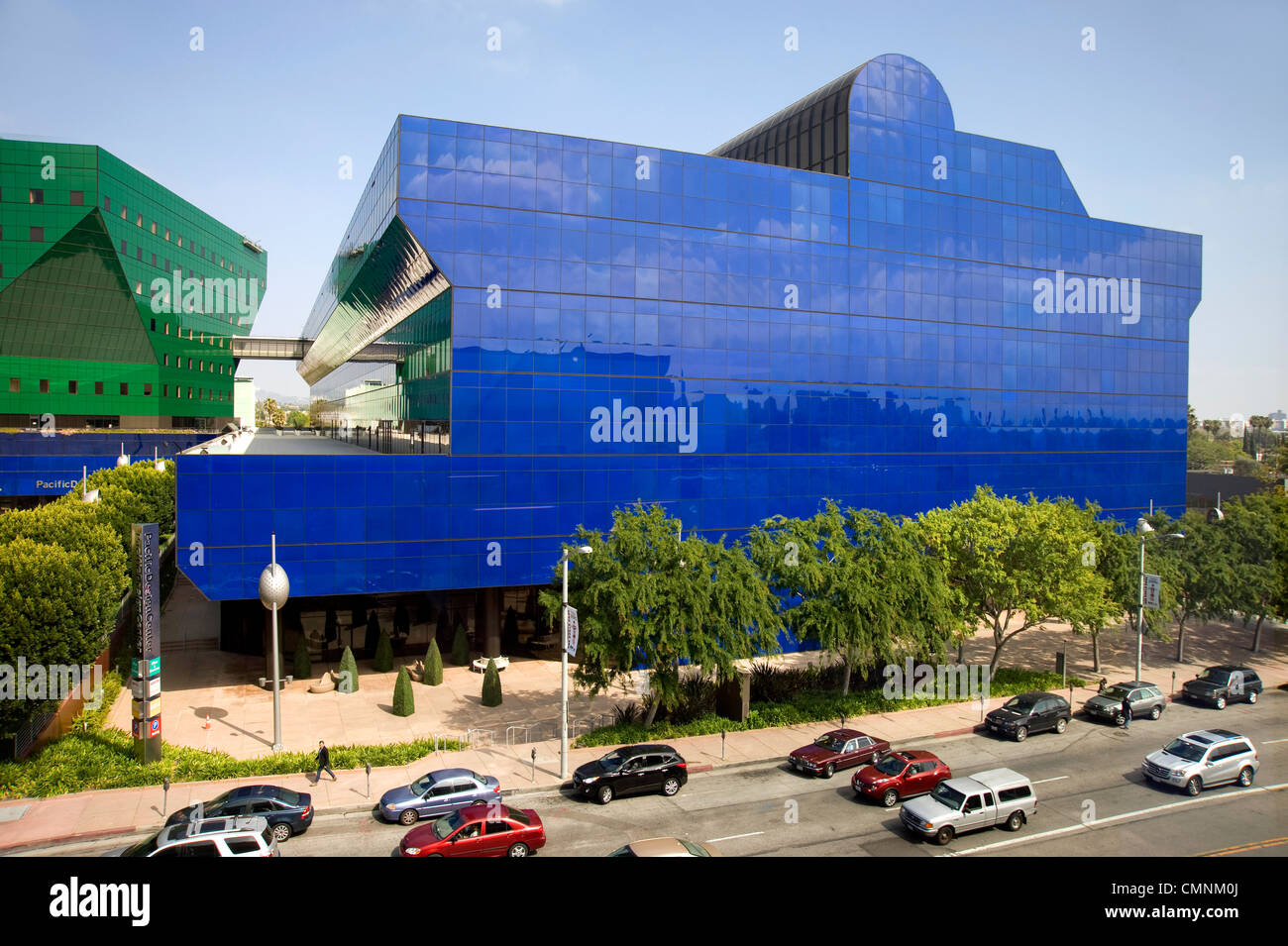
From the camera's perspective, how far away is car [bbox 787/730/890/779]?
89.8 ft

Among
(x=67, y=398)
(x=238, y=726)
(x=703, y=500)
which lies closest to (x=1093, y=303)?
(x=703, y=500)

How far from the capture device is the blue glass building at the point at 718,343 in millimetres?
37281

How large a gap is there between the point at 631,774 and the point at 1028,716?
1655 cm

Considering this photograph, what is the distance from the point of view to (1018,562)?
37.5m

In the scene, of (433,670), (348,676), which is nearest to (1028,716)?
(433,670)

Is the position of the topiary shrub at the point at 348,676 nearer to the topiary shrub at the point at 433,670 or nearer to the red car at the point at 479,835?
the topiary shrub at the point at 433,670

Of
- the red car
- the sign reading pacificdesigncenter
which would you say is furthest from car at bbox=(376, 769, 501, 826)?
the sign reading pacificdesigncenter

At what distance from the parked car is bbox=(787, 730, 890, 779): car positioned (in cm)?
369

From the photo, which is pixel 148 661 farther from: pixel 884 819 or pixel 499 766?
pixel 884 819

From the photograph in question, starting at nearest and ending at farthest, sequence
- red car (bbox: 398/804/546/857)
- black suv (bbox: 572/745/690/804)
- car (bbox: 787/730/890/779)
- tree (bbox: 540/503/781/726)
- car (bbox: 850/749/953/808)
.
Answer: red car (bbox: 398/804/546/857), car (bbox: 850/749/953/808), black suv (bbox: 572/745/690/804), car (bbox: 787/730/890/779), tree (bbox: 540/503/781/726)

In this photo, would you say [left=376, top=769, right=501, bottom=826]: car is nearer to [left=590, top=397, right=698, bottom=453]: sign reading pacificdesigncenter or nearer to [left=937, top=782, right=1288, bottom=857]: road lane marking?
[left=937, top=782, right=1288, bottom=857]: road lane marking

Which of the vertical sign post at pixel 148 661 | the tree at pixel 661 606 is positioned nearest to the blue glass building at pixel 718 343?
the vertical sign post at pixel 148 661

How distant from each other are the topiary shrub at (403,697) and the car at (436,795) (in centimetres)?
884
